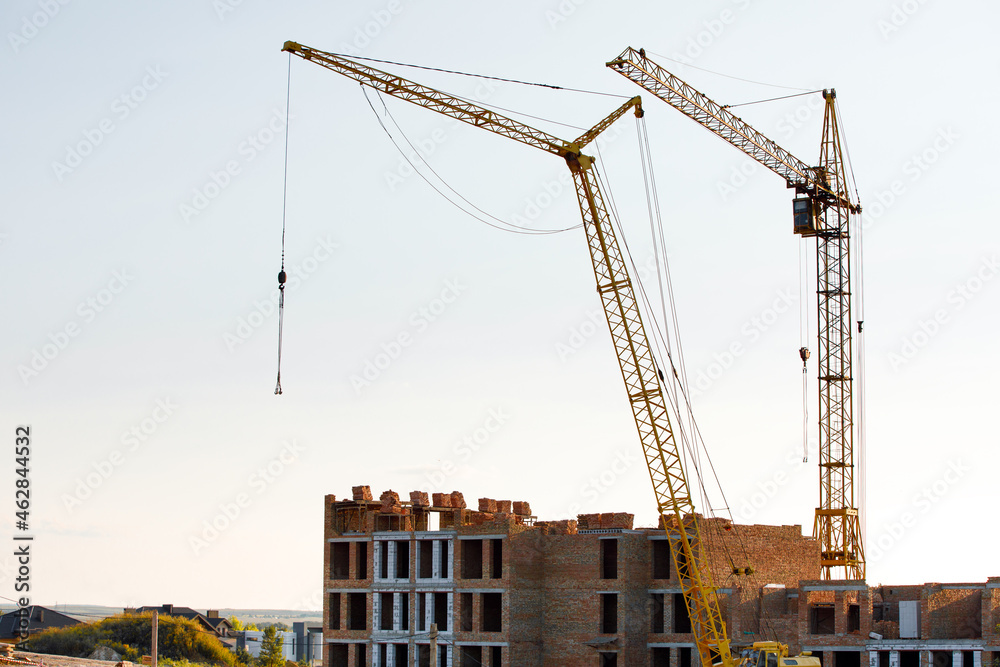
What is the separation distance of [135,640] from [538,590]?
71530 mm

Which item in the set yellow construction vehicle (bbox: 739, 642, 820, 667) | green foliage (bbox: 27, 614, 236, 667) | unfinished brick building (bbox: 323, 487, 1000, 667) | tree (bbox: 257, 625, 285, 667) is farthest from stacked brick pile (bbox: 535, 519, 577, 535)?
green foliage (bbox: 27, 614, 236, 667)

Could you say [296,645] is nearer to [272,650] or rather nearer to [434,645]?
[272,650]

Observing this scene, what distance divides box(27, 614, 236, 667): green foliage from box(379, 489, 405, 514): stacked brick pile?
5477 centimetres

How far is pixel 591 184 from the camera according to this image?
78375mm

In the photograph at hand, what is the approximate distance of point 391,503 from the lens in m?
87.9

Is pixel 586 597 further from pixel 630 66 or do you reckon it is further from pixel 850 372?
pixel 630 66

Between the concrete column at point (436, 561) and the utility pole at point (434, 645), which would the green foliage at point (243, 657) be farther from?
the utility pole at point (434, 645)

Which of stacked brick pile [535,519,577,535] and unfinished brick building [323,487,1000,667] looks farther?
stacked brick pile [535,519,577,535]

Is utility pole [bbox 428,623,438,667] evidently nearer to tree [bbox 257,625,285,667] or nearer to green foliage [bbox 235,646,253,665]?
tree [bbox 257,625,285,667]

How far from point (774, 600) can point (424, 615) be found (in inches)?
890

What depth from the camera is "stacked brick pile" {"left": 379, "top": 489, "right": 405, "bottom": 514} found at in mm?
87625

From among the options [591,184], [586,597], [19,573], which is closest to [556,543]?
[586,597]

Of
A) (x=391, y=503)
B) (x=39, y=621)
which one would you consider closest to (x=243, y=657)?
(x=39, y=621)

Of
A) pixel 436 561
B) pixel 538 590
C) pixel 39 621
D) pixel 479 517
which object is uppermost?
pixel 479 517
